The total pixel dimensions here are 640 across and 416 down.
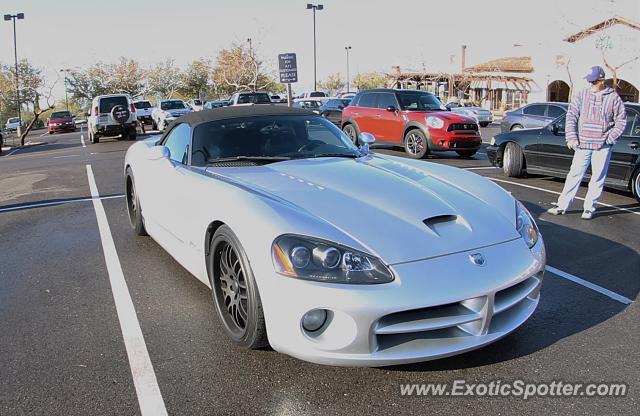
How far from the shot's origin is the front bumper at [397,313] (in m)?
2.60

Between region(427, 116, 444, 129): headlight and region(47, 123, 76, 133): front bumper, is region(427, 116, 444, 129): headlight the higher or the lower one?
the lower one

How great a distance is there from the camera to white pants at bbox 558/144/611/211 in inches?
250

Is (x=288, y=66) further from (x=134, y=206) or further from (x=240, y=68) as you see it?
(x=240, y=68)

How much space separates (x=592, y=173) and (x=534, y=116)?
37.7 feet

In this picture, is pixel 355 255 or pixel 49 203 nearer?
pixel 355 255

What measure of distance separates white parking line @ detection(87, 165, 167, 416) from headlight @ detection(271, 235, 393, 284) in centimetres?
92

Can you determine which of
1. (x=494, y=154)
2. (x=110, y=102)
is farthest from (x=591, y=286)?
(x=110, y=102)

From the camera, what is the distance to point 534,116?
56.3 ft

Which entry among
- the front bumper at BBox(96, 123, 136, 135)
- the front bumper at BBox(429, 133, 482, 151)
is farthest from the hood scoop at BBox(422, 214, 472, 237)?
the front bumper at BBox(96, 123, 136, 135)

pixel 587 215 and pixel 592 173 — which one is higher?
pixel 592 173

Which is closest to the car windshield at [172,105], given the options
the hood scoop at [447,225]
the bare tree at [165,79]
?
the hood scoop at [447,225]

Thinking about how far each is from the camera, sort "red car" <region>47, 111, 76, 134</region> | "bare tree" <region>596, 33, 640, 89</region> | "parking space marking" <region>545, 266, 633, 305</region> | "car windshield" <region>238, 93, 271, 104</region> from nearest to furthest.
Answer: "parking space marking" <region>545, 266, 633, 305</region>, "car windshield" <region>238, 93, 271, 104</region>, "bare tree" <region>596, 33, 640, 89</region>, "red car" <region>47, 111, 76, 134</region>

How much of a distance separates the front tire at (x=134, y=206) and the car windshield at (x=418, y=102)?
864cm

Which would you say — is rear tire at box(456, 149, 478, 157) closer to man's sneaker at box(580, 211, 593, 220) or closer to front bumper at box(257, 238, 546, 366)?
man's sneaker at box(580, 211, 593, 220)
